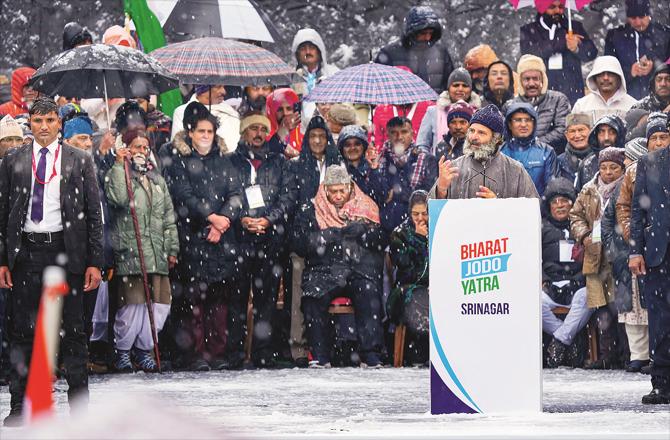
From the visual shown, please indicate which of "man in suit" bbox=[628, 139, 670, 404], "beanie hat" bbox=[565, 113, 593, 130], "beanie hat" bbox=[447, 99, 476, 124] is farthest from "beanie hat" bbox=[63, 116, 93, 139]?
"man in suit" bbox=[628, 139, 670, 404]

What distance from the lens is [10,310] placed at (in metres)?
10.1

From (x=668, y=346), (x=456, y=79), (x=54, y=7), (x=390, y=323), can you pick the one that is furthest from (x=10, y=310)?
(x=54, y=7)

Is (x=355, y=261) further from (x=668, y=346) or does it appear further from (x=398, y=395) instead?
(x=668, y=346)

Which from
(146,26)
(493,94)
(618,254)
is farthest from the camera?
(146,26)

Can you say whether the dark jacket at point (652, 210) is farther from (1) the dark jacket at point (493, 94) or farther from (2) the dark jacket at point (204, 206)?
(1) the dark jacket at point (493, 94)

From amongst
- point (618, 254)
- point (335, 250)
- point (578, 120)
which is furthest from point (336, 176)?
point (618, 254)

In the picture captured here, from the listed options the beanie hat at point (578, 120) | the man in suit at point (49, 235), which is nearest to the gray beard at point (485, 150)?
the man in suit at point (49, 235)

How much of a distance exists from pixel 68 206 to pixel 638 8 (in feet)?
32.7

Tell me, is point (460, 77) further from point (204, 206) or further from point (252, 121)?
point (204, 206)

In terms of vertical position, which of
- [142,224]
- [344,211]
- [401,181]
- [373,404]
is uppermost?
[401,181]

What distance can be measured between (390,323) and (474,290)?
5664 mm

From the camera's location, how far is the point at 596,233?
14.4m

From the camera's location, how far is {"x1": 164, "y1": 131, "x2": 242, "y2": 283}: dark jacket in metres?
14.8

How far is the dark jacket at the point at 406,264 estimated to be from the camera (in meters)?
14.8
